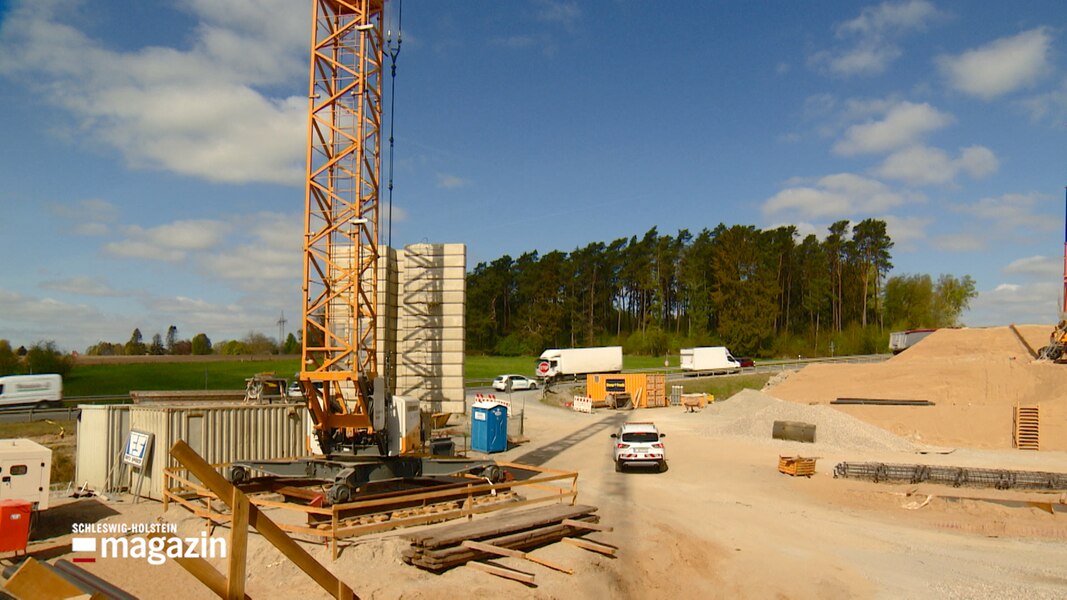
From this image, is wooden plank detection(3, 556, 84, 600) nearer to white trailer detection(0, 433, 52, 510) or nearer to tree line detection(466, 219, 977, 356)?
white trailer detection(0, 433, 52, 510)

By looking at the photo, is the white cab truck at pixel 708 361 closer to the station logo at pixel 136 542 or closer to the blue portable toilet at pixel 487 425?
the blue portable toilet at pixel 487 425

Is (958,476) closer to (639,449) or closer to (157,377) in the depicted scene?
(639,449)

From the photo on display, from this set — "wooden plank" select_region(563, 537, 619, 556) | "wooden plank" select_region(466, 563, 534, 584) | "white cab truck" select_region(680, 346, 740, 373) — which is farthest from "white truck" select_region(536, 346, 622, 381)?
"wooden plank" select_region(466, 563, 534, 584)

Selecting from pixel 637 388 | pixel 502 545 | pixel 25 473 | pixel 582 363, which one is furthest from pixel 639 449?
pixel 582 363

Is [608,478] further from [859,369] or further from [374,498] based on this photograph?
[859,369]

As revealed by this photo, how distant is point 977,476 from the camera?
2539 cm

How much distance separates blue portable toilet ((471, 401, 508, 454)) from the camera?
2845 cm

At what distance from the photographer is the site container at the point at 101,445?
20.5m

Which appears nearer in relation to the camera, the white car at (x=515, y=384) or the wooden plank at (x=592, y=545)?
→ the wooden plank at (x=592, y=545)

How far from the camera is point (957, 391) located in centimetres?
4444

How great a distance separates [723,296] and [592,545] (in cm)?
8805

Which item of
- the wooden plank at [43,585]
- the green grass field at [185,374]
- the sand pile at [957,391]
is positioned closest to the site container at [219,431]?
the wooden plank at [43,585]

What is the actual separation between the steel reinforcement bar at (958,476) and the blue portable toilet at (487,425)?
1326cm

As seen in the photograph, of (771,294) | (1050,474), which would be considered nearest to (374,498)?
(1050,474)
